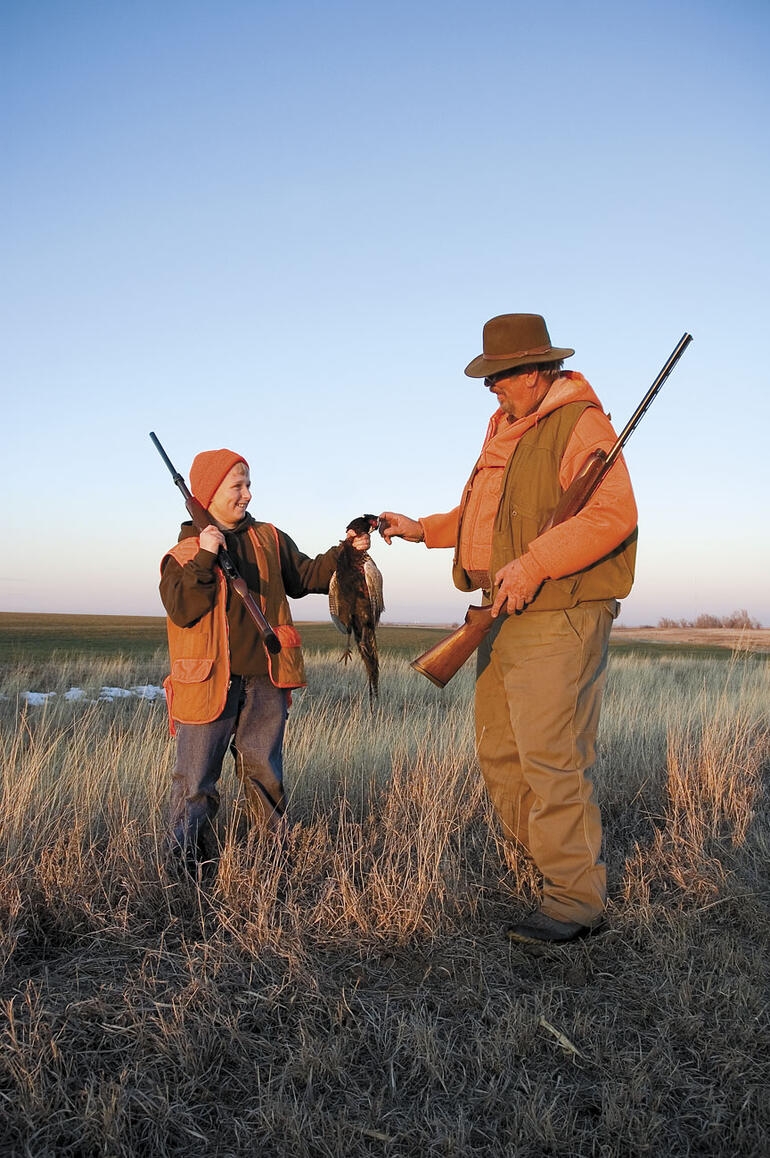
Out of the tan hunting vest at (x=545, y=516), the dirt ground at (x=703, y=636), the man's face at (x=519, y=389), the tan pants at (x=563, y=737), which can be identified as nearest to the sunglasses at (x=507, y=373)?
the man's face at (x=519, y=389)

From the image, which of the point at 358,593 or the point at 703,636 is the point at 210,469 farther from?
the point at 703,636

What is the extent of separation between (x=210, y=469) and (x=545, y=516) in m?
1.84

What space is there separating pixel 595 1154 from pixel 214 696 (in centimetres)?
265

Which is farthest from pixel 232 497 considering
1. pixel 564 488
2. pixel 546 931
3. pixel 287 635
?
pixel 546 931

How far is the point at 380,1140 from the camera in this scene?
2482mm

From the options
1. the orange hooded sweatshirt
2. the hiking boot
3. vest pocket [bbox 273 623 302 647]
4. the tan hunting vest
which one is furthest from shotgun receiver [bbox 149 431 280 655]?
the hiking boot

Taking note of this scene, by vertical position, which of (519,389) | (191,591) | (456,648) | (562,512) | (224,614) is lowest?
(456,648)

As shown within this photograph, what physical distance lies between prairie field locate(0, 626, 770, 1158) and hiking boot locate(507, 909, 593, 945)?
61mm

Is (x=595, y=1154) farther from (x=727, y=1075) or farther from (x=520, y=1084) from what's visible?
(x=727, y=1075)

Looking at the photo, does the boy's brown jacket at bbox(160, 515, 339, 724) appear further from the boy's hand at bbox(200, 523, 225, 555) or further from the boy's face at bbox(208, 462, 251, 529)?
the boy's face at bbox(208, 462, 251, 529)

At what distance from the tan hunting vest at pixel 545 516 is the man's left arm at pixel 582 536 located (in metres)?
0.10

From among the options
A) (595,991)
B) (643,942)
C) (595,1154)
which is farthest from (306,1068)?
(643,942)

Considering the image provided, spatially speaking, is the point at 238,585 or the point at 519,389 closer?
the point at 519,389

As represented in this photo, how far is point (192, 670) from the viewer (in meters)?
4.34
